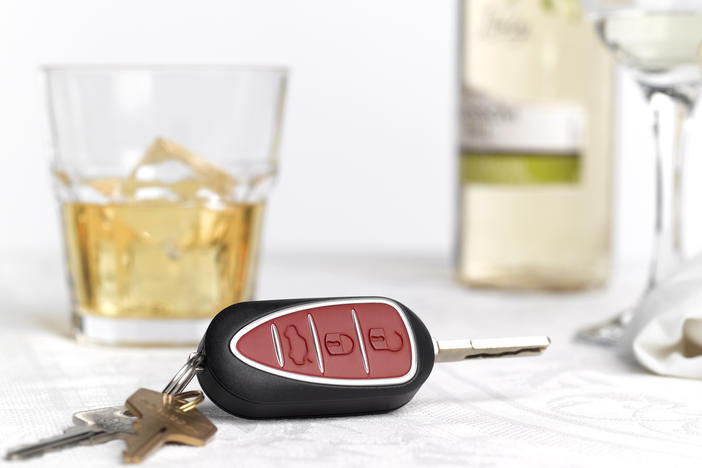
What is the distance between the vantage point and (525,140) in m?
0.90

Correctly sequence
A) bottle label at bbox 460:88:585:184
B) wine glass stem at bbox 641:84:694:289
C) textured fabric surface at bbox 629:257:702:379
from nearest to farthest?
textured fabric surface at bbox 629:257:702:379 < wine glass stem at bbox 641:84:694:289 < bottle label at bbox 460:88:585:184

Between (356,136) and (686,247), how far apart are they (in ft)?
1.40

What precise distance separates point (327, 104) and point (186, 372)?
0.87 m

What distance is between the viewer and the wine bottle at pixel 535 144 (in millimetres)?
900

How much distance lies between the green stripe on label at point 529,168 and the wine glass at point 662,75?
19 cm

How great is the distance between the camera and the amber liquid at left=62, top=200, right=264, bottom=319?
0.65 meters

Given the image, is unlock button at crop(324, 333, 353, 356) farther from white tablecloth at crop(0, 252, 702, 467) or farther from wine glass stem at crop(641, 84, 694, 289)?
wine glass stem at crop(641, 84, 694, 289)

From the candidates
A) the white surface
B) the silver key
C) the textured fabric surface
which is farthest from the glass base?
the white surface

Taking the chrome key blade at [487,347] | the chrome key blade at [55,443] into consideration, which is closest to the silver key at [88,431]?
the chrome key blade at [55,443]

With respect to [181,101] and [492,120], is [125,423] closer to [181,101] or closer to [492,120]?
[181,101]

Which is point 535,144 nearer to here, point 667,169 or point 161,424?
point 667,169

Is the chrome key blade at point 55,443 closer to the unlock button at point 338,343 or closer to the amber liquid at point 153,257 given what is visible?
the unlock button at point 338,343

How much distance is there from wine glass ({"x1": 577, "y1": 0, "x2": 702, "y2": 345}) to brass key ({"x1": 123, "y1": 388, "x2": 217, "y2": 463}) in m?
0.32

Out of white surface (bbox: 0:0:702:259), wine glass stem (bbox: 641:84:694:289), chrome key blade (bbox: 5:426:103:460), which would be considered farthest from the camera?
white surface (bbox: 0:0:702:259)
